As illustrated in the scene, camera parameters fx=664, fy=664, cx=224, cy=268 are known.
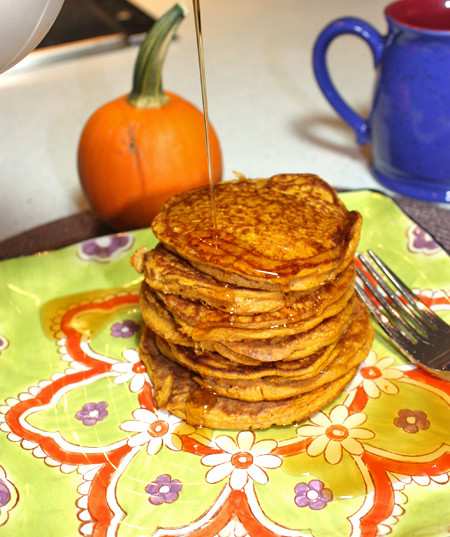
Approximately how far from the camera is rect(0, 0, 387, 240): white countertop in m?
2.56

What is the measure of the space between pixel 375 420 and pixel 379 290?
41 centimetres

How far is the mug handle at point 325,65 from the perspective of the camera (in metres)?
2.24

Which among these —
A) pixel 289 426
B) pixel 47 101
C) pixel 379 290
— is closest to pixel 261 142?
pixel 47 101

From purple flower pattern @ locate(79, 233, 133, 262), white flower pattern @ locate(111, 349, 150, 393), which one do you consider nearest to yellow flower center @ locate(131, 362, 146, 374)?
white flower pattern @ locate(111, 349, 150, 393)

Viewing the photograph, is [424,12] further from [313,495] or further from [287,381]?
[313,495]

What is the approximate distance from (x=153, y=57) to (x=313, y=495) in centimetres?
127

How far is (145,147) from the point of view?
1923mm

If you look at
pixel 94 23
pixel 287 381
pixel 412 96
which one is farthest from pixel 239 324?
pixel 94 23

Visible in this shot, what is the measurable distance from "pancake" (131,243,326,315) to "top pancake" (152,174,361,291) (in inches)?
0.7

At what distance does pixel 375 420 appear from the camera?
1335mm

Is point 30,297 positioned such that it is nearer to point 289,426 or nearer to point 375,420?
point 289,426

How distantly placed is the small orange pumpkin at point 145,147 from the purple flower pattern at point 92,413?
750 mm

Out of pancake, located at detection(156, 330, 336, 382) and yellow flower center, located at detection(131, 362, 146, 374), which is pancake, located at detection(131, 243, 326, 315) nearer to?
pancake, located at detection(156, 330, 336, 382)

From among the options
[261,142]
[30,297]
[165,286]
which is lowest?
[261,142]
